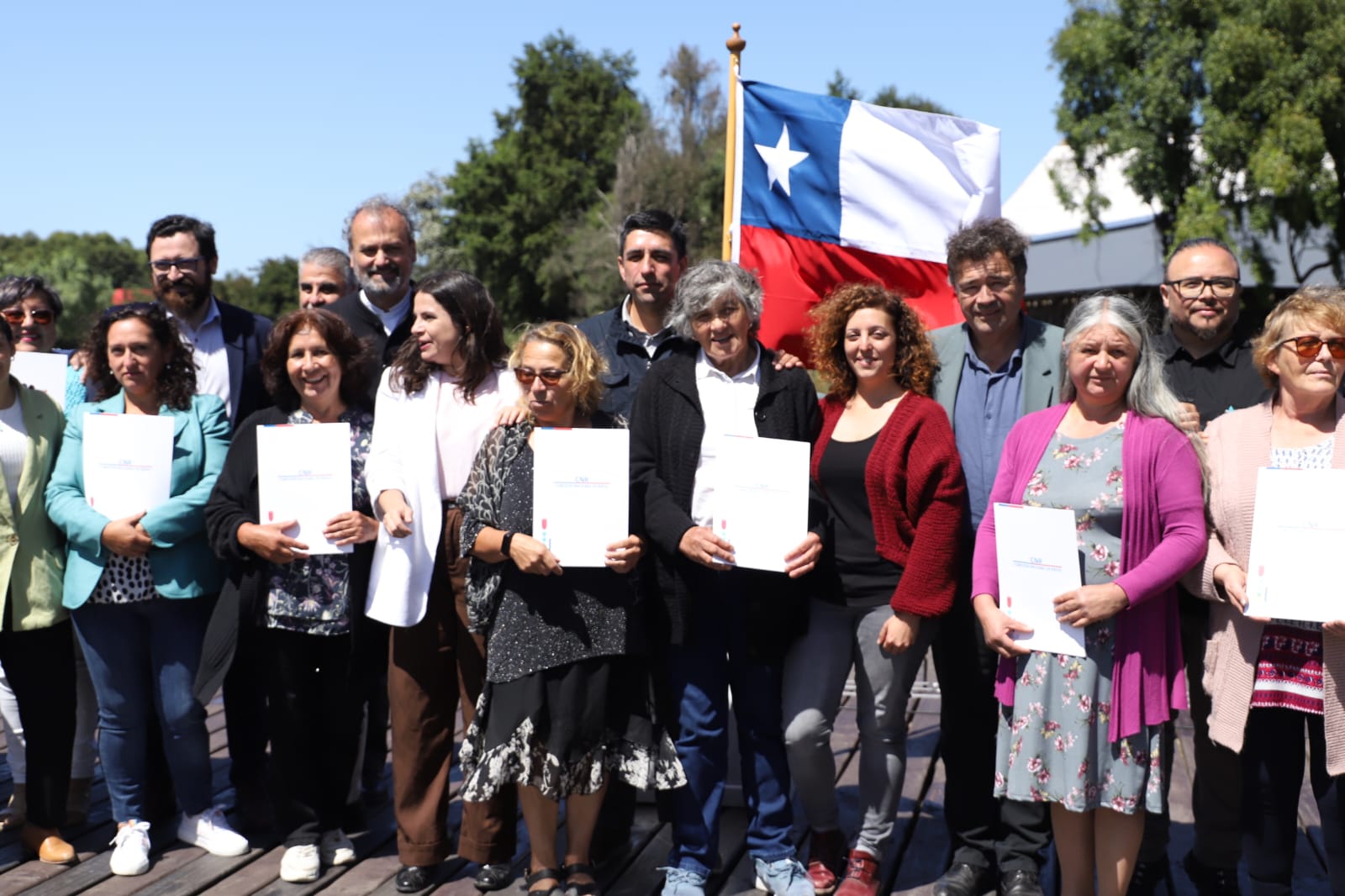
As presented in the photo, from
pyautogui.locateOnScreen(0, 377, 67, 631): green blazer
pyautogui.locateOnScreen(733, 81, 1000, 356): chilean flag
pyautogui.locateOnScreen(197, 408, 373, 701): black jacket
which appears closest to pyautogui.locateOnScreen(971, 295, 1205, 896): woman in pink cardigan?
pyautogui.locateOnScreen(197, 408, 373, 701): black jacket

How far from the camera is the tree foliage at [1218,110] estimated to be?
2541 cm

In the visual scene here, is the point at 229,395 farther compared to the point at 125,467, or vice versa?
the point at 229,395

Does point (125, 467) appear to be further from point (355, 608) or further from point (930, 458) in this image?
point (930, 458)

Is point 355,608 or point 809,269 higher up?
point 809,269

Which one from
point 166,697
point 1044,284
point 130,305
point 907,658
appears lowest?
point 166,697

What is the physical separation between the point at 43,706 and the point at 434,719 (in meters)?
1.59

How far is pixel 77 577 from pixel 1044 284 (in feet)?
107

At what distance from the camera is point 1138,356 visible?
391 cm

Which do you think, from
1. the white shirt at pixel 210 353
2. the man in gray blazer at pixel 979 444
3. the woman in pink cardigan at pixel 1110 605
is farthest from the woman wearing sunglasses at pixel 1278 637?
the white shirt at pixel 210 353

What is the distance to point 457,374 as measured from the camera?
14.9ft

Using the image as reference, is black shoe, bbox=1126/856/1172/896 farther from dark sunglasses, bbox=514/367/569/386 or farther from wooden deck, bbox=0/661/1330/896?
dark sunglasses, bbox=514/367/569/386

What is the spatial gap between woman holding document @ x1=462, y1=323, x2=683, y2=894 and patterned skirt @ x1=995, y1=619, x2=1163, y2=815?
1225mm

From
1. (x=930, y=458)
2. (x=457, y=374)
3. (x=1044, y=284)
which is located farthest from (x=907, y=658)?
(x=1044, y=284)

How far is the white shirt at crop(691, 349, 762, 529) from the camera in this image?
4.36 m
